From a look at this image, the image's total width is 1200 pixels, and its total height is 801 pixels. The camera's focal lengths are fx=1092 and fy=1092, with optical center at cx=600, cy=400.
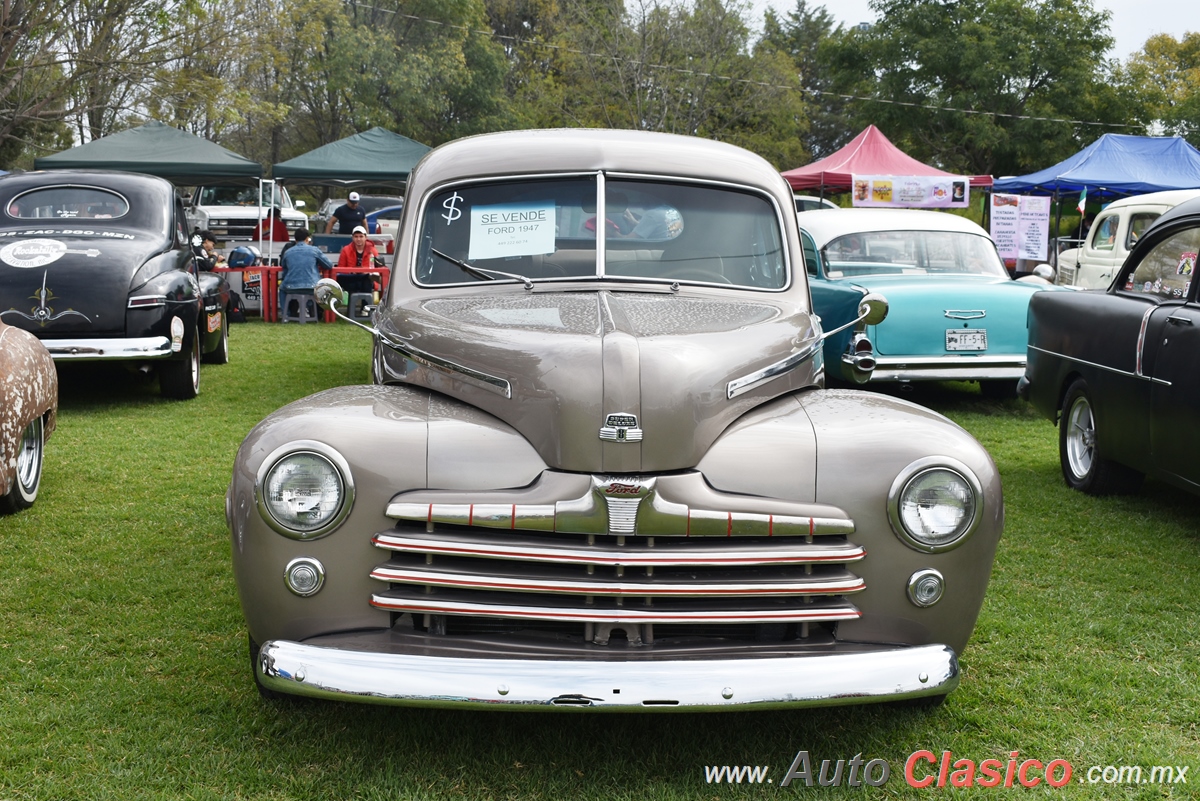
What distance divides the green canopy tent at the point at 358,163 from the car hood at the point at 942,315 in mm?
11944

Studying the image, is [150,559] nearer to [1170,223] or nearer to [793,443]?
[793,443]

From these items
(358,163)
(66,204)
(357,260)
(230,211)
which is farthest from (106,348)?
(230,211)

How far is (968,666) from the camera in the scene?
3.91m

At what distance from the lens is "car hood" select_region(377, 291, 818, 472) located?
2936mm

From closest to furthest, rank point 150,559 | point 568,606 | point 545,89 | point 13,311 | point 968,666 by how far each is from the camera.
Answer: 1. point 568,606
2. point 968,666
3. point 150,559
4. point 13,311
5. point 545,89

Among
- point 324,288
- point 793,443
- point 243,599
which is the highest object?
point 324,288

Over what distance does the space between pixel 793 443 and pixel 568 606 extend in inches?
30.7

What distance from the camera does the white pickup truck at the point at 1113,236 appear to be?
40.8 feet

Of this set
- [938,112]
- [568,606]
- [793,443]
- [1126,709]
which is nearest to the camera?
[568,606]

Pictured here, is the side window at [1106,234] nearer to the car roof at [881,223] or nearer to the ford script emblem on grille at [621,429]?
the car roof at [881,223]

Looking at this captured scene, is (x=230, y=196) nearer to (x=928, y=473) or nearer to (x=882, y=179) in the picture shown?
(x=882, y=179)

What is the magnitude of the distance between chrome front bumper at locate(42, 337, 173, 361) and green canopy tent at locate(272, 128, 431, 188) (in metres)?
11.0

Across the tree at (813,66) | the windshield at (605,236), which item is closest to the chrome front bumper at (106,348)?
the windshield at (605,236)

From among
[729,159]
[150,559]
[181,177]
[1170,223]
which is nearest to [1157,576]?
[1170,223]
